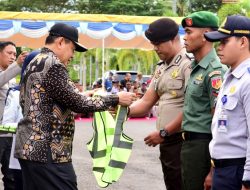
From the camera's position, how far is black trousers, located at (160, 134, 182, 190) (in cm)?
509

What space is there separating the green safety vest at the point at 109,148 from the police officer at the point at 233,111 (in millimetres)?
1132

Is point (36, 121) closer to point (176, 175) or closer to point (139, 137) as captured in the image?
point (176, 175)

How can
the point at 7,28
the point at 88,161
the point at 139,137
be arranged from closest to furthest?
the point at 88,161 < the point at 139,137 < the point at 7,28

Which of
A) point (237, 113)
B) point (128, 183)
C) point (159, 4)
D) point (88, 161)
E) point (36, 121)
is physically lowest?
point (159, 4)

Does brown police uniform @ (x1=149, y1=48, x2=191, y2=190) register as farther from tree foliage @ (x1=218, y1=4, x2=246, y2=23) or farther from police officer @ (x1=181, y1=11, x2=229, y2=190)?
tree foliage @ (x1=218, y1=4, x2=246, y2=23)

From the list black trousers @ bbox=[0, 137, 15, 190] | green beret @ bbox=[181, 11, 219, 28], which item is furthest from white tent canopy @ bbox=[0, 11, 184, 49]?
green beret @ bbox=[181, 11, 219, 28]

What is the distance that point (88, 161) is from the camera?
10.7 metres

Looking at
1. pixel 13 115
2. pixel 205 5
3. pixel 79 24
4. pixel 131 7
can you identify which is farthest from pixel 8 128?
pixel 205 5

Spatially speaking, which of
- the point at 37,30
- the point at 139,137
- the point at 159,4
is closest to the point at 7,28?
the point at 37,30

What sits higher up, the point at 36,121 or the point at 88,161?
the point at 36,121

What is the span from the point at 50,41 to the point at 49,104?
20.0 inches

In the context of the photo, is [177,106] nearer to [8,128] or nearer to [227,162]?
[227,162]

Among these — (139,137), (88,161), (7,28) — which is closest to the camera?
(88,161)

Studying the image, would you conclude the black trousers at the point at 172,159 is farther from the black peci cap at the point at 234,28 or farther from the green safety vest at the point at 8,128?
the green safety vest at the point at 8,128
